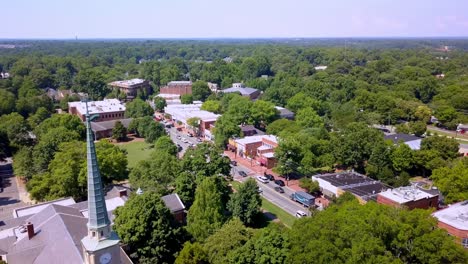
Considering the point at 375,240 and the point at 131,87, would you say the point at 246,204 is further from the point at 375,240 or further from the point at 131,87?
the point at 131,87

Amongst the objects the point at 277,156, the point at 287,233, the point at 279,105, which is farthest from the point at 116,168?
the point at 279,105

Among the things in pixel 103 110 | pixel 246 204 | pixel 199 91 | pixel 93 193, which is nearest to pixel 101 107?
pixel 103 110

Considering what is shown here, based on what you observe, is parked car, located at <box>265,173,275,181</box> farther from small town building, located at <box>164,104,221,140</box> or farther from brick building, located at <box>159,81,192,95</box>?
brick building, located at <box>159,81,192,95</box>

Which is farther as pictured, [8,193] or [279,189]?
[279,189]

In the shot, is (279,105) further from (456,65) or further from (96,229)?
(456,65)

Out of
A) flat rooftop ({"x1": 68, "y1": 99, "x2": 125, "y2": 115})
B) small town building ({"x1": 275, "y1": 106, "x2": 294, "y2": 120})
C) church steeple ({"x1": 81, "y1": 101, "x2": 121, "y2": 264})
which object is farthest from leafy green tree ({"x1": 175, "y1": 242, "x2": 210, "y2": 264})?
flat rooftop ({"x1": 68, "y1": 99, "x2": 125, "y2": 115})

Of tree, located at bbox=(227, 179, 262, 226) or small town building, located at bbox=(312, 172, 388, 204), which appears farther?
small town building, located at bbox=(312, 172, 388, 204)
